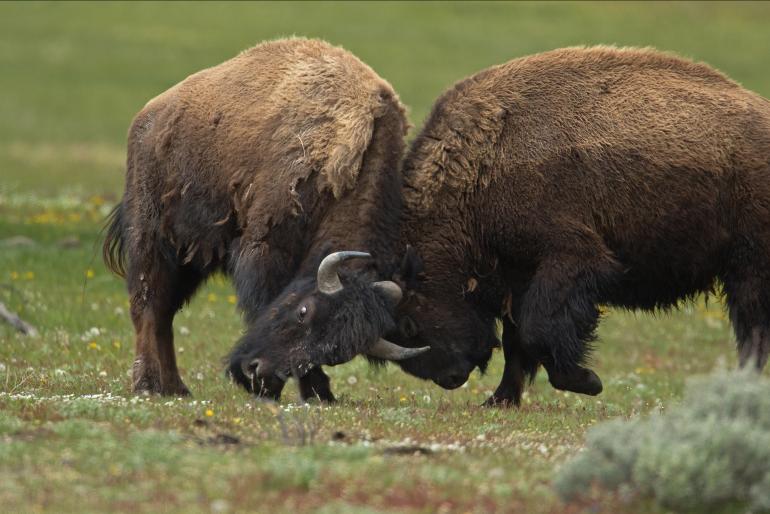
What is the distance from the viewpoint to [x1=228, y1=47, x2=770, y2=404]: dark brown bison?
1081 cm

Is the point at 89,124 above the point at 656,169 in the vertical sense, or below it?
below

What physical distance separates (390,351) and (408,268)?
28.3 inches

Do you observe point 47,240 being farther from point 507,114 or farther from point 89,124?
point 89,124

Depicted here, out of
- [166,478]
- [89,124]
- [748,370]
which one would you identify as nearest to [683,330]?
[748,370]

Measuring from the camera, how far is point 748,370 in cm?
748

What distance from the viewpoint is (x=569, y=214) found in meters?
10.9

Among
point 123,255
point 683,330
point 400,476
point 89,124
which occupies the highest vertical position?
point 400,476

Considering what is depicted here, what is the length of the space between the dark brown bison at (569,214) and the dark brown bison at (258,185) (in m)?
0.29

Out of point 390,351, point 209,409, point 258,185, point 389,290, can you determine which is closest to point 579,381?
point 390,351

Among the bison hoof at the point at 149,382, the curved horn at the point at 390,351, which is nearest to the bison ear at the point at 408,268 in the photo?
the curved horn at the point at 390,351

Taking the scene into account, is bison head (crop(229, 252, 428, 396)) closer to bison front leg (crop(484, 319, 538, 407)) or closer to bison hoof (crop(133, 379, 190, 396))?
bison hoof (crop(133, 379, 190, 396))

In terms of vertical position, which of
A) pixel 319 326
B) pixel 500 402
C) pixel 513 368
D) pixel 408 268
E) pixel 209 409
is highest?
pixel 408 268

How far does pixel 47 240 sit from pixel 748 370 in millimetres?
13571

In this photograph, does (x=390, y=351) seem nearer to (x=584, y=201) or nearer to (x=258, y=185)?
(x=258, y=185)
